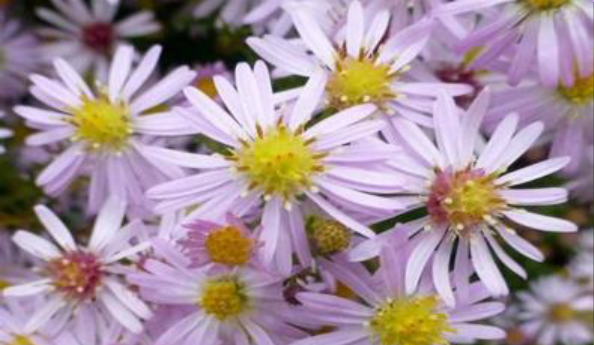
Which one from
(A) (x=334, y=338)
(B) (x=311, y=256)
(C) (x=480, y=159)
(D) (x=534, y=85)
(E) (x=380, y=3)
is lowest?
(A) (x=334, y=338)

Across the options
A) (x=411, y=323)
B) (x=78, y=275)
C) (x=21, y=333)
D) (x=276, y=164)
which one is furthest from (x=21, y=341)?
(x=411, y=323)

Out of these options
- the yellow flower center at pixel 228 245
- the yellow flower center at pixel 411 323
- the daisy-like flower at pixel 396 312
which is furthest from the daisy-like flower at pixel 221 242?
the yellow flower center at pixel 411 323

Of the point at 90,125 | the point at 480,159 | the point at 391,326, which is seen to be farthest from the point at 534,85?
the point at 90,125

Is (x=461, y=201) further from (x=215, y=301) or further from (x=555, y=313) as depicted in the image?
(x=555, y=313)

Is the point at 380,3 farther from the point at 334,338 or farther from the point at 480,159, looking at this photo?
the point at 334,338

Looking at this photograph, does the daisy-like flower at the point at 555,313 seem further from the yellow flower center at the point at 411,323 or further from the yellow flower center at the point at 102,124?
the yellow flower center at the point at 102,124

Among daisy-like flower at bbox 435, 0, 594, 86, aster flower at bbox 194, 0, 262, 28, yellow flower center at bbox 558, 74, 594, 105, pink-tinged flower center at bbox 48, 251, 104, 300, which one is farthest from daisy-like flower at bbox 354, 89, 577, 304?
aster flower at bbox 194, 0, 262, 28

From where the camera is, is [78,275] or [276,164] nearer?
[276,164]
